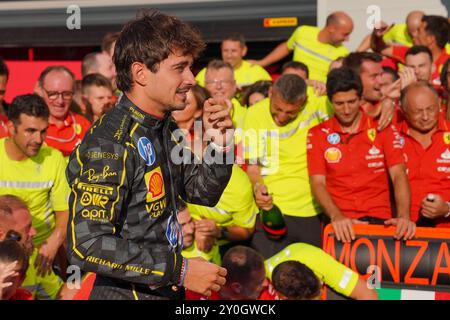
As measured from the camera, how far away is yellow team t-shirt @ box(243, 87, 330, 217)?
579 cm

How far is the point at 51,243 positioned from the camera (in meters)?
5.32

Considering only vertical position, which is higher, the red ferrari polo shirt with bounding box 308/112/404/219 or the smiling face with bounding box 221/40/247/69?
the smiling face with bounding box 221/40/247/69

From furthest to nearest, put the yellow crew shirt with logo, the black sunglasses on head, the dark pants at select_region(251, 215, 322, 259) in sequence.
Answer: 1. the dark pants at select_region(251, 215, 322, 259)
2. the yellow crew shirt with logo
3. the black sunglasses on head

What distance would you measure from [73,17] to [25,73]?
1058 mm

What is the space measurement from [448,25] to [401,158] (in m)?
2.08

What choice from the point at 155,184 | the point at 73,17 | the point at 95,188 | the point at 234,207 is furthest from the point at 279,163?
the point at 73,17

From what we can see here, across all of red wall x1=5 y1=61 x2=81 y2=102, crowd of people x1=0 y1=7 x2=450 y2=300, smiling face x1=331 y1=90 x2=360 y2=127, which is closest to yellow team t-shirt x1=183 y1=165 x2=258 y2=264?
crowd of people x1=0 y1=7 x2=450 y2=300

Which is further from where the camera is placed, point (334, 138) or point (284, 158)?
point (284, 158)

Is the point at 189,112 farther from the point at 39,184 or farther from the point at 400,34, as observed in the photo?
the point at 400,34

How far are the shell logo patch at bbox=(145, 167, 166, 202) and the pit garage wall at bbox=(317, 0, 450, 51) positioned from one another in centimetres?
565

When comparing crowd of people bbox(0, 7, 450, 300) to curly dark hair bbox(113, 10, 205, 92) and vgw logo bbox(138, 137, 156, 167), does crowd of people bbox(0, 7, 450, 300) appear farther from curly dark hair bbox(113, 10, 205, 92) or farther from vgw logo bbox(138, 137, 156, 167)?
curly dark hair bbox(113, 10, 205, 92)

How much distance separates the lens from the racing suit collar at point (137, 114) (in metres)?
2.75

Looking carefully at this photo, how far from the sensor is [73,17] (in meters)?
8.88
